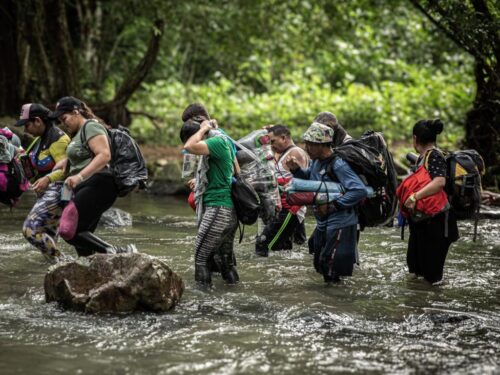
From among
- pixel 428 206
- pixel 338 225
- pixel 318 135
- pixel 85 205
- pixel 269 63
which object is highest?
pixel 269 63

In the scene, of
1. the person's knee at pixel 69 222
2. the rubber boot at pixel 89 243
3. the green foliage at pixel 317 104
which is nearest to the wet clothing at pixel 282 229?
the rubber boot at pixel 89 243

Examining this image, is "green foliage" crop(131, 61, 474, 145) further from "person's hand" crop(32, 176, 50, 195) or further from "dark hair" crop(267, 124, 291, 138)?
"person's hand" crop(32, 176, 50, 195)

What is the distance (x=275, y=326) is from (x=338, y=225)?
1627 millimetres

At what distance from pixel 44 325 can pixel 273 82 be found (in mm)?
24494

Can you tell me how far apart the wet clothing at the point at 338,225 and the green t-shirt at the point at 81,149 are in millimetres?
2192

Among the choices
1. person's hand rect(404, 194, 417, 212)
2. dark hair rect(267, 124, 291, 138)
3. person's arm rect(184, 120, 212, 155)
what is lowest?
person's hand rect(404, 194, 417, 212)

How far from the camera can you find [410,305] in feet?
24.7

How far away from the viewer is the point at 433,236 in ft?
26.6

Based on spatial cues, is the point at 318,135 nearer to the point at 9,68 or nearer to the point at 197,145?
the point at 197,145

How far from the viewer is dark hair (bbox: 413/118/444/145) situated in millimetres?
7945

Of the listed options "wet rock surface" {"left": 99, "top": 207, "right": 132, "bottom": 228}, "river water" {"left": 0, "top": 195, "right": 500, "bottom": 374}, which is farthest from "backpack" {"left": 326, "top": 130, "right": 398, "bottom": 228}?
"wet rock surface" {"left": 99, "top": 207, "right": 132, "bottom": 228}

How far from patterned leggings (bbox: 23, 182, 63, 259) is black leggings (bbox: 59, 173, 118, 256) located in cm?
57

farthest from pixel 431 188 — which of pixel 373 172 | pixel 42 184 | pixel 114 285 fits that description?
pixel 42 184

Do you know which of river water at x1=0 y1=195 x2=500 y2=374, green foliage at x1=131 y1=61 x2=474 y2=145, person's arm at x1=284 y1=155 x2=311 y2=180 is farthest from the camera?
green foliage at x1=131 y1=61 x2=474 y2=145
